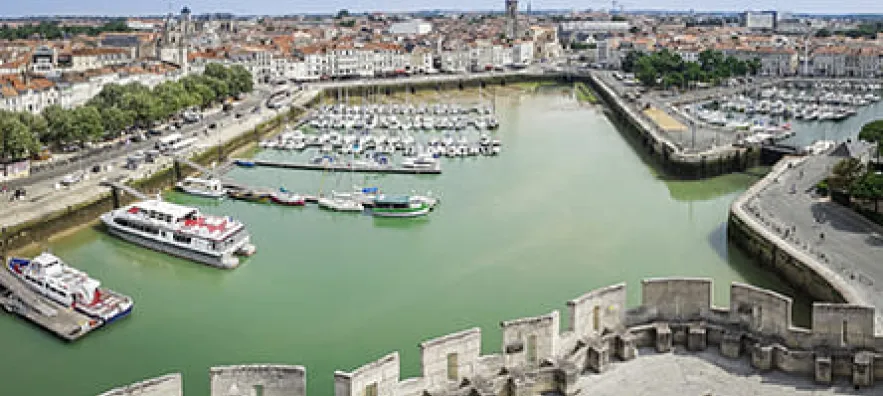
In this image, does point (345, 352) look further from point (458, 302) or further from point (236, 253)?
point (236, 253)

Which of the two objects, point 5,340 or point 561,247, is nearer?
→ point 5,340

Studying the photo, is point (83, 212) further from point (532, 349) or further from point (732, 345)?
point (732, 345)

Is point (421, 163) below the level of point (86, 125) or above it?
below

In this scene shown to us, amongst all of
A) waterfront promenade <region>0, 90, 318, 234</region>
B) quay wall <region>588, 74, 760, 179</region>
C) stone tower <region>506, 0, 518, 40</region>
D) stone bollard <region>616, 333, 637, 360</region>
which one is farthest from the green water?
stone tower <region>506, 0, 518, 40</region>

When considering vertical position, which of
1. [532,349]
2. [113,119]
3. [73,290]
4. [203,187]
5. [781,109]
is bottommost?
[73,290]

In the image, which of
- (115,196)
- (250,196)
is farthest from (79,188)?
(250,196)

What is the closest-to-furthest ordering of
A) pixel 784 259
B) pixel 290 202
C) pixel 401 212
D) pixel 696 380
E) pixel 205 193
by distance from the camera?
pixel 696 380
pixel 784 259
pixel 401 212
pixel 290 202
pixel 205 193

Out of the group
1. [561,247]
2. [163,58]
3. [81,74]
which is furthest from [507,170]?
[163,58]
